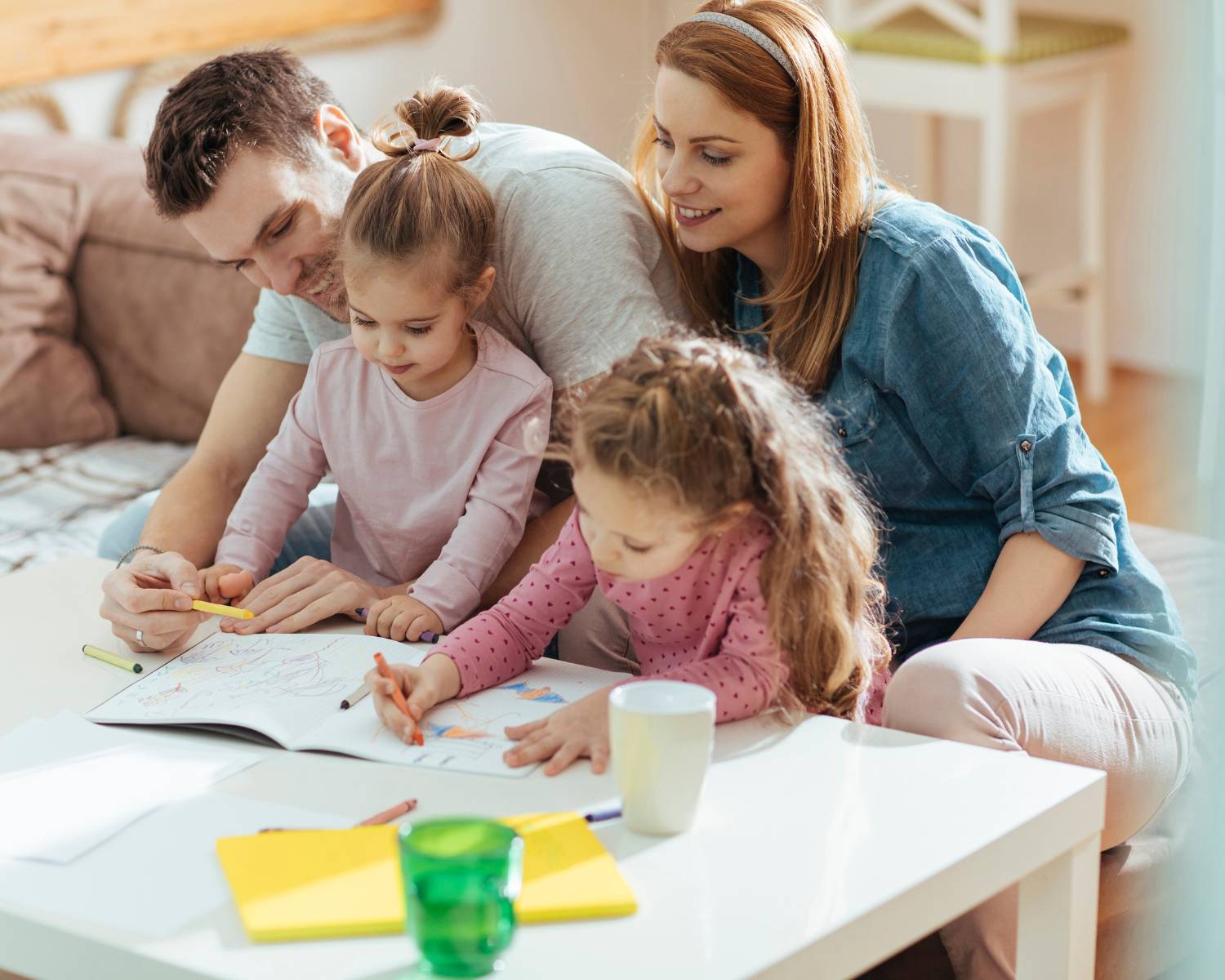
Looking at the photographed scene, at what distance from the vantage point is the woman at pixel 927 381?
4.50 feet

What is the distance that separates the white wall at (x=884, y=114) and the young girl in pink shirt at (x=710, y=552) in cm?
261

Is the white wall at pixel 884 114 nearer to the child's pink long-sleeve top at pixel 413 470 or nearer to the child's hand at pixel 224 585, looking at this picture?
the child's pink long-sleeve top at pixel 413 470

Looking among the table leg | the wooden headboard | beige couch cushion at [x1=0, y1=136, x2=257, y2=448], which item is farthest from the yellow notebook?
the wooden headboard

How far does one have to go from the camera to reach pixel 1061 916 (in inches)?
41.8

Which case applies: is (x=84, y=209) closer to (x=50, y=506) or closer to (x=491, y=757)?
(x=50, y=506)

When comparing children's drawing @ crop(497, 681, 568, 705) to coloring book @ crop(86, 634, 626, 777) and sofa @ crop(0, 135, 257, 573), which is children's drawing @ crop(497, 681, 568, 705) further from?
sofa @ crop(0, 135, 257, 573)

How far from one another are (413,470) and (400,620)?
0.22 meters

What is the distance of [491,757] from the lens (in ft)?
3.57

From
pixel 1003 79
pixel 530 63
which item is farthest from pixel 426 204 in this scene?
pixel 530 63

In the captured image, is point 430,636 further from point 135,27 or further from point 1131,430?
point 1131,430

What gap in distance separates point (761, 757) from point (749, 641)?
0.12 metres

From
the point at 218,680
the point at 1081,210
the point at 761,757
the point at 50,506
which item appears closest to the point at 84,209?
the point at 50,506

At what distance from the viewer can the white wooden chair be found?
3.53 meters

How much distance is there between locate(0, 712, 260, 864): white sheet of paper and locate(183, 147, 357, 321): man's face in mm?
552
